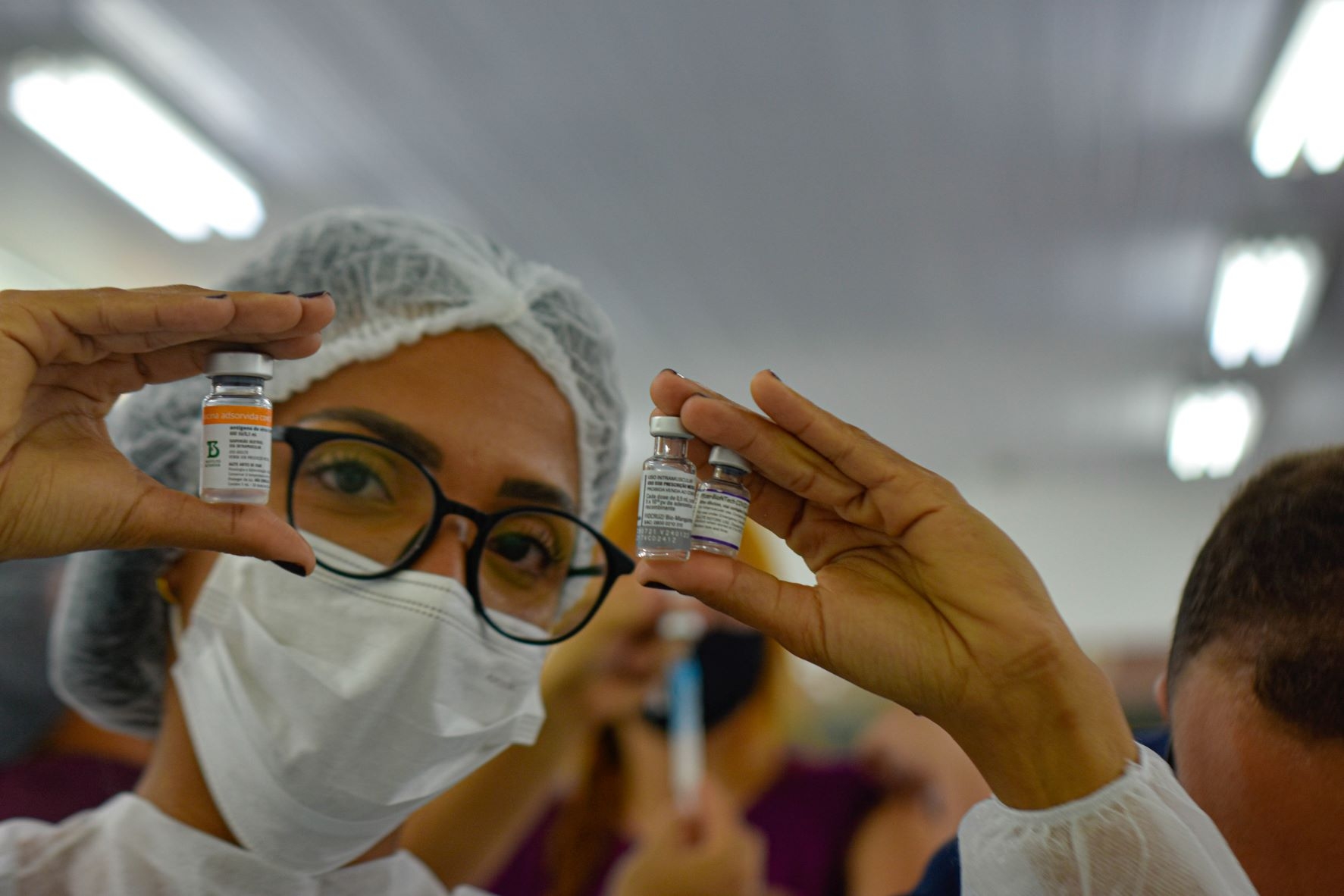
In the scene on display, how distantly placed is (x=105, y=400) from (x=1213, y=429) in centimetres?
669

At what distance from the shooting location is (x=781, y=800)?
10.0 ft

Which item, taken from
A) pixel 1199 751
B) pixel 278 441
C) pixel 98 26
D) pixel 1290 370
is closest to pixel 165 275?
pixel 98 26

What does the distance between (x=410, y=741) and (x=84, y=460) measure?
54cm

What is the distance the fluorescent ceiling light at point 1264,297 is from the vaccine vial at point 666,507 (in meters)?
4.55

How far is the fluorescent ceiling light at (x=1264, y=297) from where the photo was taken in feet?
15.4

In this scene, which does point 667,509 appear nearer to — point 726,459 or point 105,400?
point 726,459

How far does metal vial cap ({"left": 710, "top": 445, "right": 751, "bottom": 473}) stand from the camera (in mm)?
1086

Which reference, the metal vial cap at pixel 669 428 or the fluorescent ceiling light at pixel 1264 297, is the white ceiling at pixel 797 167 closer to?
the fluorescent ceiling light at pixel 1264 297

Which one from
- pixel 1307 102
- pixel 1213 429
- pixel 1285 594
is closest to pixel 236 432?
pixel 1285 594

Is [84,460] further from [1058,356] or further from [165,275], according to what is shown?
[1058,356]

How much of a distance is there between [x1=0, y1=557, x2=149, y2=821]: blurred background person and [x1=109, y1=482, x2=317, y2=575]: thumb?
115 centimetres

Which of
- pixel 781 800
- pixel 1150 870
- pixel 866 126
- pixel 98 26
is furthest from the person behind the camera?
pixel 866 126

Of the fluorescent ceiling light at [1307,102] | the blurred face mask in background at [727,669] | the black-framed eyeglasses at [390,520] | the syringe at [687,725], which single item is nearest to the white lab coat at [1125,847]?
the black-framed eyeglasses at [390,520]

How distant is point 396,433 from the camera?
1385 mm
